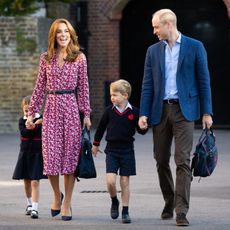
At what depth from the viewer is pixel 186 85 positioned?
10.3 meters

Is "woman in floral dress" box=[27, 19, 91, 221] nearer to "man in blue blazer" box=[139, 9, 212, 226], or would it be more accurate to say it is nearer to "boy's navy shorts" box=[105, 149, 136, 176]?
"boy's navy shorts" box=[105, 149, 136, 176]

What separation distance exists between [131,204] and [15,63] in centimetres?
1427

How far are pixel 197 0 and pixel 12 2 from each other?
15.3 ft

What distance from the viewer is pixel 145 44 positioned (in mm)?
28844

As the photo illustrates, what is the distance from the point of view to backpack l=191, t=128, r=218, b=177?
1024cm

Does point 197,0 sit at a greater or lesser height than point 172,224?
greater

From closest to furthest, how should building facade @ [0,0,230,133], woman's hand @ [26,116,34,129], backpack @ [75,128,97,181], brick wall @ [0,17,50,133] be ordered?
backpack @ [75,128,97,181], woman's hand @ [26,116,34,129], brick wall @ [0,17,50,133], building facade @ [0,0,230,133]

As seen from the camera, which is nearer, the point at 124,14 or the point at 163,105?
the point at 163,105


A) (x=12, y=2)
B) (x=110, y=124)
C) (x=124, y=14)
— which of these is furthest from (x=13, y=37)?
(x=110, y=124)

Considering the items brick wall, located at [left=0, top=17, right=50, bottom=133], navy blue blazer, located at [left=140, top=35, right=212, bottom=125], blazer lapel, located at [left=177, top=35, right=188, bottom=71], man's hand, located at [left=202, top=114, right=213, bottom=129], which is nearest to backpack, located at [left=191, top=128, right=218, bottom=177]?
man's hand, located at [left=202, top=114, right=213, bottom=129]

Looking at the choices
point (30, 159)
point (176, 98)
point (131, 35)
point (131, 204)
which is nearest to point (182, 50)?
point (176, 98)

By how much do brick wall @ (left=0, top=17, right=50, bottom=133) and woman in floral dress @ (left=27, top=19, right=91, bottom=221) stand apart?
49.6ft

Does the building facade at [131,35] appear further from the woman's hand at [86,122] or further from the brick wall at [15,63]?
the woman's hand at [86,122]

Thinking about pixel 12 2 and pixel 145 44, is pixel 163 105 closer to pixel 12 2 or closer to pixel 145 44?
pixel 12 2
